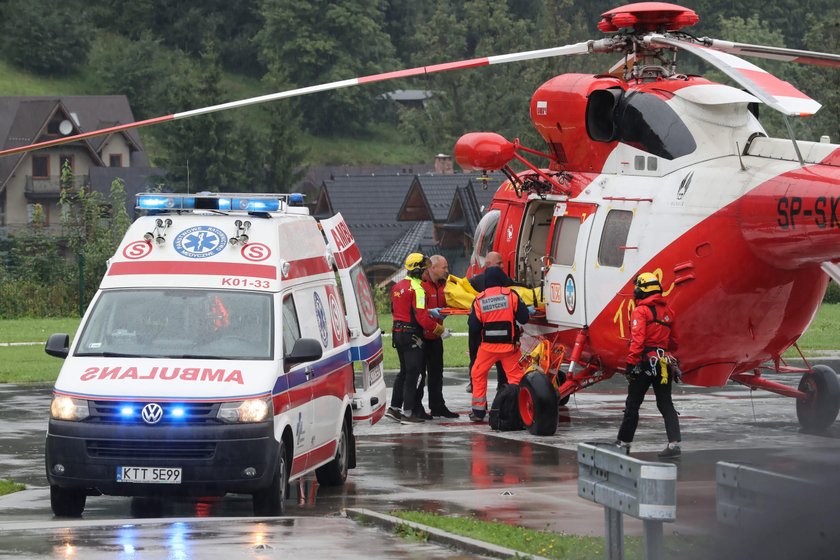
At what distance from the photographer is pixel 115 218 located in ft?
178

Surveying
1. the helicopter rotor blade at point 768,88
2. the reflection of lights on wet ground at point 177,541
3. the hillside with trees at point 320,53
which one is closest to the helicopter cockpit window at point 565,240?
the helicopter rotor blade at point 768,88

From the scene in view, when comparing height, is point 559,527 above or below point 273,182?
below

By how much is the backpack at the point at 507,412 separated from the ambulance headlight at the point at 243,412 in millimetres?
6351

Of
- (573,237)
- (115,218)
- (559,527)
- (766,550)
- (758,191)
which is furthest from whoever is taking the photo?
(115,218)

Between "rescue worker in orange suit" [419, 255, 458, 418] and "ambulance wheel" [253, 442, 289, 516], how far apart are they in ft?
21.9

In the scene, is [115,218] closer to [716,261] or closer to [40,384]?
[40,384]

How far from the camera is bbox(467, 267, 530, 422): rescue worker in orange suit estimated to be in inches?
693

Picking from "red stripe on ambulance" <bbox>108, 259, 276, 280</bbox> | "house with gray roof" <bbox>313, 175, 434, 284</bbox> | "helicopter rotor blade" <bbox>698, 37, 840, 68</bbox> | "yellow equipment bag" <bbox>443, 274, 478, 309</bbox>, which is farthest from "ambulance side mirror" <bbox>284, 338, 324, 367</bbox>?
"house with gray roof" <bbox>313, 175, 434, 284</bbox>

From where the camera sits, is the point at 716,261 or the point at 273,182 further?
the point at 273,182

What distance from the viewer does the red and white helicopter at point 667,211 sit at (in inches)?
597

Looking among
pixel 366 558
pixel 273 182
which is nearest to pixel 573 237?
pixel 366 558

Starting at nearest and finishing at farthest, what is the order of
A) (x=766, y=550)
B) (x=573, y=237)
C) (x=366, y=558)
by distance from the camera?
(x=766, y=550) < (x=366, y=558) < (x=573, y=237)

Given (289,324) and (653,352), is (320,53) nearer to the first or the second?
(653,352)

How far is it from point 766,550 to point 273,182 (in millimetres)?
83820
